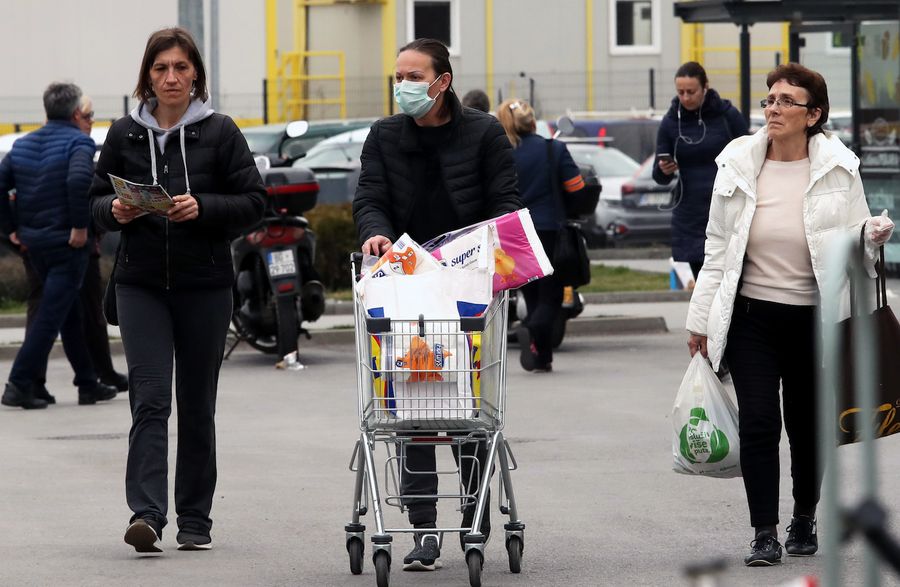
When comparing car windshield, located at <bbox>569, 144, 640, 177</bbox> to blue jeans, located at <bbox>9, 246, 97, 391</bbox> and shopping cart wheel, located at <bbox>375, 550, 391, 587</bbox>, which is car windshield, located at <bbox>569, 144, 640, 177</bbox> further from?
shopping cart wheel, located at <bbox>375, 550, 391, 587</bbox>

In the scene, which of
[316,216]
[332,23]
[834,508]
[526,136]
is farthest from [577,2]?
[834,508]

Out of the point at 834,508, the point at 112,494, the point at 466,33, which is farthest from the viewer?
the point at 466,33

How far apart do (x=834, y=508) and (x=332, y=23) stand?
117 ft

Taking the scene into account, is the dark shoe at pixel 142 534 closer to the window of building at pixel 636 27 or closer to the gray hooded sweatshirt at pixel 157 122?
the gray hooded sweatshirt at pixel 157 122

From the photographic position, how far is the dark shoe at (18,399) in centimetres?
1103

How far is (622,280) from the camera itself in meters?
18.6

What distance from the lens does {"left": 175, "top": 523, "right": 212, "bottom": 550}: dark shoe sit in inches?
262

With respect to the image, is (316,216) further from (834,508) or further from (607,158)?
(834,508)

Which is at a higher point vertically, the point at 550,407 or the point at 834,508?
the point at 834,508

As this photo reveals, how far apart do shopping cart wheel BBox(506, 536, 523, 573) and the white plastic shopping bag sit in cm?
73

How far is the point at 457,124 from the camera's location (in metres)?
6.28

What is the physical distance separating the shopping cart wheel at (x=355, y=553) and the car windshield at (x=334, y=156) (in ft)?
61.9

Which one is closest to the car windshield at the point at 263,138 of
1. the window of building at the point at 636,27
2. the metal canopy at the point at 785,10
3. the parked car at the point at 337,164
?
the parked car at the point at 337,164

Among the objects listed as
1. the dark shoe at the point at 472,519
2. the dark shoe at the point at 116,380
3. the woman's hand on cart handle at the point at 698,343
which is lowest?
the dark shoe at the point at 116,380
